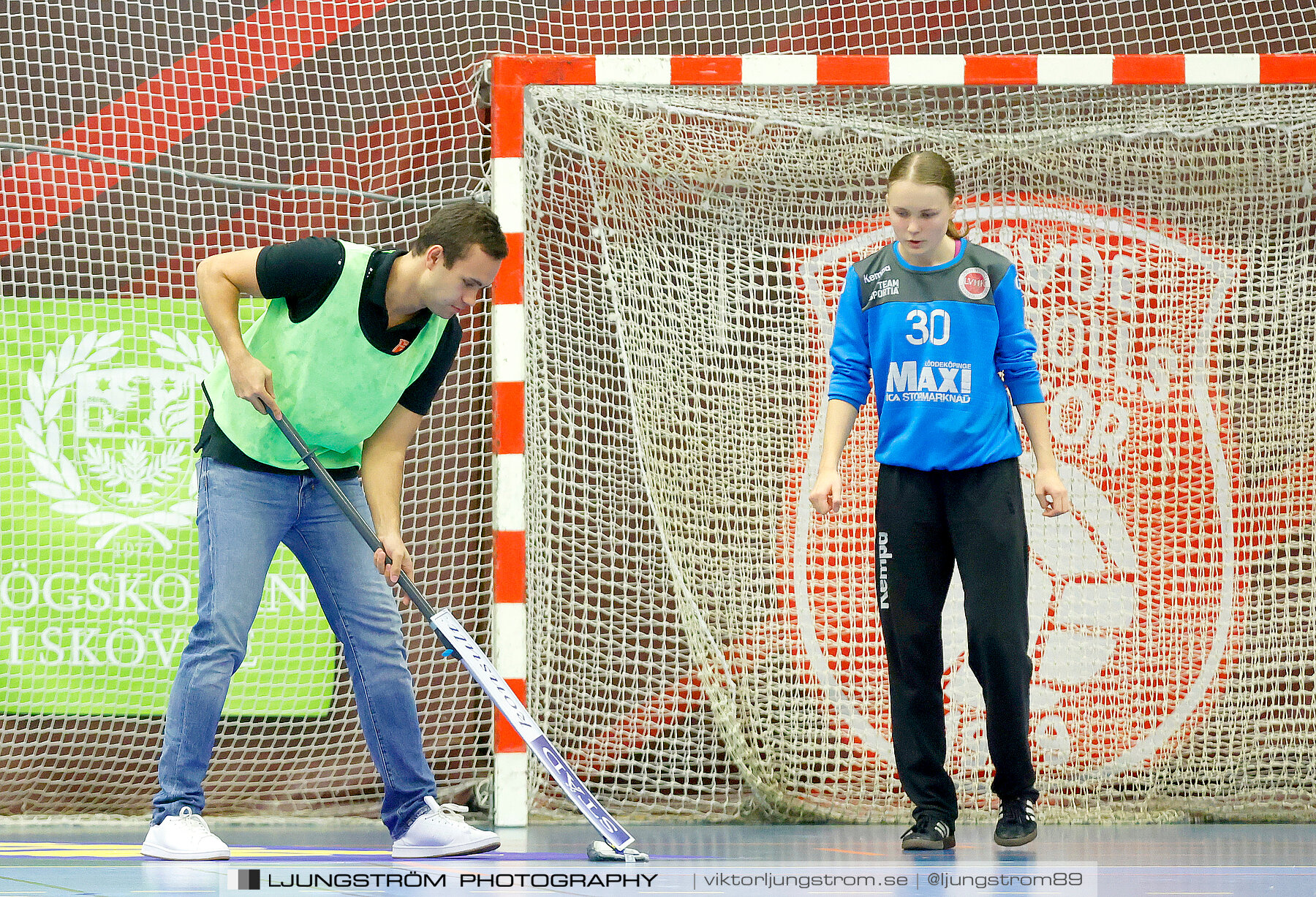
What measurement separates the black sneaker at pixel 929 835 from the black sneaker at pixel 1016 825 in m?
0.10

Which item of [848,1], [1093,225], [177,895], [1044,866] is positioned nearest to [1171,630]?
[1093,225]

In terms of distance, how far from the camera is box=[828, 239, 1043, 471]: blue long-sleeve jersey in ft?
8.95

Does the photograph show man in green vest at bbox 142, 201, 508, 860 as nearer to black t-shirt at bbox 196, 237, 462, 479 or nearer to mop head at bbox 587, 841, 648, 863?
black t-shirt at bbox 196, 237, 462, 479

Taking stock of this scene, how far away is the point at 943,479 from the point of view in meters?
2.75

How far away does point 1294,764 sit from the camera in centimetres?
362

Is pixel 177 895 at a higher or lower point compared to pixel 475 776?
higher

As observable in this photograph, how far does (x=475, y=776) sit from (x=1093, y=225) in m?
2.37

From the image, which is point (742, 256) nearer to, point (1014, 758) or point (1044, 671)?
point (1044, 671)

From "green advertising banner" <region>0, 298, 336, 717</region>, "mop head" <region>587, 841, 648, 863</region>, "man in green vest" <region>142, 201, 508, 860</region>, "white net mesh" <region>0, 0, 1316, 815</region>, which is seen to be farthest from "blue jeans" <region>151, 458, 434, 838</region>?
"green advertising banner" <region>0, 298, 336, 717</region>

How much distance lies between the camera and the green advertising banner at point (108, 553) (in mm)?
3791

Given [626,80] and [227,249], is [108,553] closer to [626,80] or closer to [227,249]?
[227,249]

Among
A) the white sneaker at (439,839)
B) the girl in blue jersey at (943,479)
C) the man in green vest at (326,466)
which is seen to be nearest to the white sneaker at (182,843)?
the man in green vest at (326,466)

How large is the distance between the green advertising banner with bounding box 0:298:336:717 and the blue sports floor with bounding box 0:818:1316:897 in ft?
1.59

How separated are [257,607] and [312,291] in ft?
2.01
